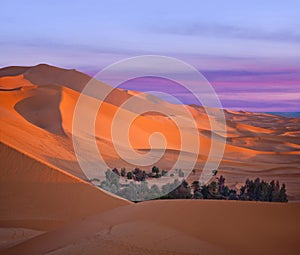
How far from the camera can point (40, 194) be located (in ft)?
50.1

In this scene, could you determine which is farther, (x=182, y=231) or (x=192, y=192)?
(x=192, y=192)

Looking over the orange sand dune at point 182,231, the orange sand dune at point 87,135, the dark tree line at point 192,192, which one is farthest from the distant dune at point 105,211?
the dark tree line at point 192,192

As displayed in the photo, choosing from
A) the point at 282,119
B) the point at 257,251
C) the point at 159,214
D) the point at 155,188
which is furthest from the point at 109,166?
the point at 282,119

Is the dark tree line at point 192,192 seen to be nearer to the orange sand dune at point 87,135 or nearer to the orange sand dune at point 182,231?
the orange sand dune at point 87,135

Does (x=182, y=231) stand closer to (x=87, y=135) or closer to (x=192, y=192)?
(x=192, y=192)

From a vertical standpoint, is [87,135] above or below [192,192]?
above

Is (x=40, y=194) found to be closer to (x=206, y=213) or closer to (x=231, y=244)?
(x=206, y=213)

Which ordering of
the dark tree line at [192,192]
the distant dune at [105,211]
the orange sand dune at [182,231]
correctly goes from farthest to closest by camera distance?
the dark tree line at [192,192]
the distant dune at [105,211]
the orange sand dune at [182,231]

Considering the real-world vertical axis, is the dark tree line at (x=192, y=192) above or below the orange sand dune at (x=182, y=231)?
below

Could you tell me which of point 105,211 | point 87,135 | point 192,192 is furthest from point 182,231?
point 87,135

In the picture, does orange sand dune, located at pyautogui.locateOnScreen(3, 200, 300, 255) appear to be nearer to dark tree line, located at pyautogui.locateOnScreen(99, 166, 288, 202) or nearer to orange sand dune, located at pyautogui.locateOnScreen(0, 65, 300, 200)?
dark tree line, located at pyautogui.locateOnScreen(99, 166, 288, 202)

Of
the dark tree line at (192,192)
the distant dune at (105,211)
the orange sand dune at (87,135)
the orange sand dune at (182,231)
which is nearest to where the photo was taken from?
the orange sand dune at (182,231)

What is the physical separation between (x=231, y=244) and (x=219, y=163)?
25770 mm

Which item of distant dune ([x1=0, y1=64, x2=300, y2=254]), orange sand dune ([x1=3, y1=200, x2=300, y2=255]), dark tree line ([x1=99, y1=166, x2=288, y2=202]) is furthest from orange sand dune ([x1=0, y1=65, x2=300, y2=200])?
orange sand dune ([x1=3, y1=200, x2=300, y2=255])
